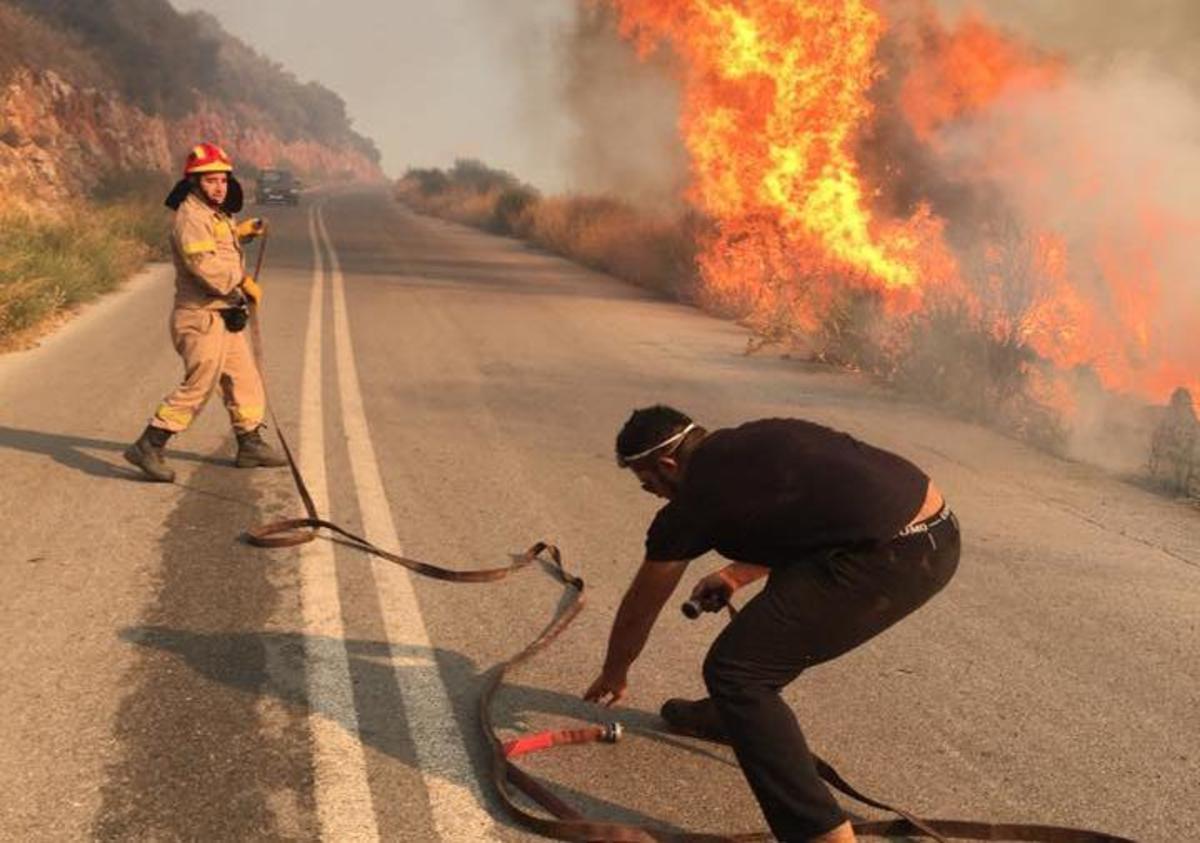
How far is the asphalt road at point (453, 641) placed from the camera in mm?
3209

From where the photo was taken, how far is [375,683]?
3.83 meters

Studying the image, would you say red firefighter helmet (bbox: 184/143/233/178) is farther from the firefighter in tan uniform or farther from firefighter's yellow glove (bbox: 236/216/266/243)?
firefighter's yellow glove (bbox: 236/216/266/243)

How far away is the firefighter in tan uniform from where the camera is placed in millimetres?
6246

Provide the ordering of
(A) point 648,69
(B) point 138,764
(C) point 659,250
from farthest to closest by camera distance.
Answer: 1. (A) point 648,69
2. (C) point 659,250
3. (B) point 138,764

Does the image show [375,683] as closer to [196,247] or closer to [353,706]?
[353,706]

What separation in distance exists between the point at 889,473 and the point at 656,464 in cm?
63

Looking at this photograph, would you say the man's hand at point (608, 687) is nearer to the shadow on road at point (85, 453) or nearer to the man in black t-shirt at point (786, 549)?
the man in black t-shirt at point (786, 549)

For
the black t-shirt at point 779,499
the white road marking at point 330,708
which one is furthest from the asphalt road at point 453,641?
the black t-shirt at point 779,499

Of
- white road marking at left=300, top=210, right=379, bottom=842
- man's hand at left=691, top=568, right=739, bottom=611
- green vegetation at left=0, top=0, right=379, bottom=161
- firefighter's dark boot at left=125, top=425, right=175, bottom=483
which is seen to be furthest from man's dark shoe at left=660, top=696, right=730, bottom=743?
green vegetation at left=0, top=0, right=379, bottom=161

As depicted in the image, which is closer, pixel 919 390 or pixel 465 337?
pixel 919 390

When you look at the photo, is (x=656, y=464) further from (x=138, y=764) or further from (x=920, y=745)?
(x=138, y=764)

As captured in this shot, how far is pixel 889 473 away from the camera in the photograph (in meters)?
2.94

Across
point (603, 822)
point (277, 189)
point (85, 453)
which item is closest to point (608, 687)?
point (603, 822)

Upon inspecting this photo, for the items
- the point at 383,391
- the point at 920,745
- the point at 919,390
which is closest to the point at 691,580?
the point at 920,745
